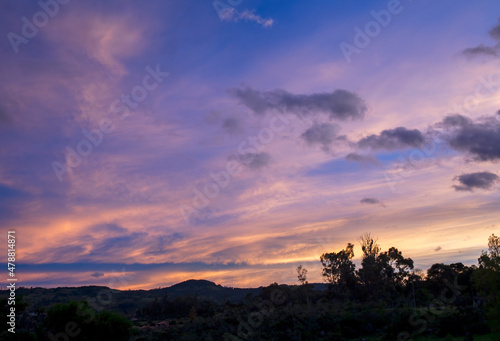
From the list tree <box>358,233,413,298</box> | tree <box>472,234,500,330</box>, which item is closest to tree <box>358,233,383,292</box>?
tree <box>358,233,413,298</box>

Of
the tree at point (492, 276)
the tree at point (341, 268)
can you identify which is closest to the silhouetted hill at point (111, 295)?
the tree at point (341, 268)

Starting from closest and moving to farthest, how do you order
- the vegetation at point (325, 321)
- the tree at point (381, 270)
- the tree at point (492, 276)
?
1. the tree at point (492, 276)
2. the vegetation at point (325, 321)
3. the tree at point (381, 270)

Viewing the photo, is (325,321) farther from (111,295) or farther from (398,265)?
(111,295)

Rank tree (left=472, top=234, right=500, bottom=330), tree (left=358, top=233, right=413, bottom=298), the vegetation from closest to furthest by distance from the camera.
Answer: tree (left=472, top=234, right=500, bottom=330)
the vegetation
tree (left=358, top=233, right=413, bottom=298)

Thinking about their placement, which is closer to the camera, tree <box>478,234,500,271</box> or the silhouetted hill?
tree <box>478,234,500,271</box>

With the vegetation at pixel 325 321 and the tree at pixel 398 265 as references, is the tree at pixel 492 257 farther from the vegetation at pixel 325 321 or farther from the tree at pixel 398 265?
the tree at pixel 398 265

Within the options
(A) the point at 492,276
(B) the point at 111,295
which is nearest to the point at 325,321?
(A) the point at 492,276

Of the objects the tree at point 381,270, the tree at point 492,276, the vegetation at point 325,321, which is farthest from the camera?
the tree at point 381,270

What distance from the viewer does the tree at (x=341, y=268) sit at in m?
70.1

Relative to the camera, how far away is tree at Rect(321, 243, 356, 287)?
2761 inches

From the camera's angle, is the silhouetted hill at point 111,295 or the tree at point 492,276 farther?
the silhouetted hill at point 111,295

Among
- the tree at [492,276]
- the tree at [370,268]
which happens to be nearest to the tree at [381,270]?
the tree at [370,268]

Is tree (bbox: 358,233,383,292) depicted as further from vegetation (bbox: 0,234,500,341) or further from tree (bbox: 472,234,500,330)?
tree (bbox: 472,234,500,330)

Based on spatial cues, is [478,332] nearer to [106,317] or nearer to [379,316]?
[379,316]
